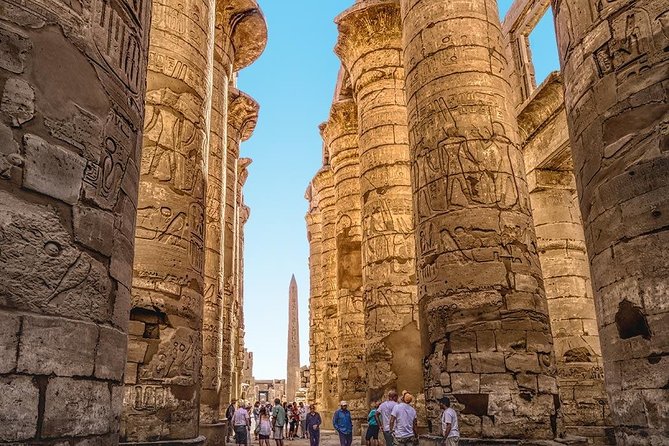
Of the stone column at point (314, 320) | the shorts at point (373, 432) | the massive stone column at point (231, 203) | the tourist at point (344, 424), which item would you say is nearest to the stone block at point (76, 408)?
the tourist at point (344, 424)

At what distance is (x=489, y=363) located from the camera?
6.12m

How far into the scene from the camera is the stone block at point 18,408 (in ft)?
5.09

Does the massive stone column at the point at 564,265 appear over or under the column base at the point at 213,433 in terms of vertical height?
over

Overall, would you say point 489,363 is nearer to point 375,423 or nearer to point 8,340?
point 375,423

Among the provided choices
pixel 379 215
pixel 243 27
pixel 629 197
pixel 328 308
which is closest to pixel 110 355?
pixel 629 197

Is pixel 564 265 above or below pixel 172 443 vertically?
above

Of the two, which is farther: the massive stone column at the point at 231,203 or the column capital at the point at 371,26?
the massive stone column at the point at 231,203

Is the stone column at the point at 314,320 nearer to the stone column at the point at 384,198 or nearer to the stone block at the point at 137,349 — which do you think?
the stone column at the point at 384,198

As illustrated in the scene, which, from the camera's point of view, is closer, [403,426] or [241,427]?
[403,426]

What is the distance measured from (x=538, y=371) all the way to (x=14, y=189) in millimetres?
5693

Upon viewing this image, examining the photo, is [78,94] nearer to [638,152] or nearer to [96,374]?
[96,374]

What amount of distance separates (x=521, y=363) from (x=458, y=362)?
0.66 meters

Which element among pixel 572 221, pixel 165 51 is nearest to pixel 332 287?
pixel 572 221

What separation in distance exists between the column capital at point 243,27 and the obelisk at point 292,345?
2544 centimetres
